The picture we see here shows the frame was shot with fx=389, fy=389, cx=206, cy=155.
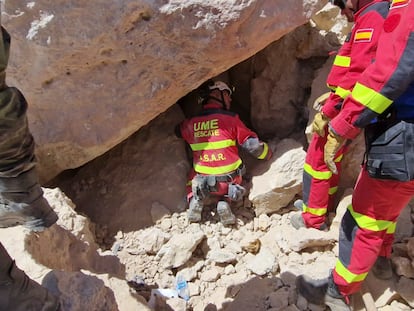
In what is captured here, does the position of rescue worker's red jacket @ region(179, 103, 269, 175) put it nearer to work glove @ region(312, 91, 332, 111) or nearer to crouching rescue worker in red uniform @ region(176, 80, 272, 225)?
crouching rescue worker in red uniform @ region(176, 80, 272, 225)

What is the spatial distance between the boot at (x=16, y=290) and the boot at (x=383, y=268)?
2.00m

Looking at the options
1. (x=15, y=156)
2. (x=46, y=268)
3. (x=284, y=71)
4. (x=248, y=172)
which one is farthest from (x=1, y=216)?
(x=284, y=71)

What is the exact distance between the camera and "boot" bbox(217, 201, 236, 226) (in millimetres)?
A: 3195

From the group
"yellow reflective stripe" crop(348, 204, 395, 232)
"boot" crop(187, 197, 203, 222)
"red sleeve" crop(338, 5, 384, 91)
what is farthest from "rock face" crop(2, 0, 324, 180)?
"yellow reflective stripe" crop(348, 204, 395, 232)

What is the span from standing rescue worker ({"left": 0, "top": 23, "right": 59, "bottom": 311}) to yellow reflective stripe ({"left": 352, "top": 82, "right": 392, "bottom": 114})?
1.47 meters

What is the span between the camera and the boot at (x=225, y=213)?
3.20 meters

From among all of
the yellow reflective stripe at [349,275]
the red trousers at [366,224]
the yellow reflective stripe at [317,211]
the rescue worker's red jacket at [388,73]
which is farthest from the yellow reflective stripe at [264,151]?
the rescue worker's red jacket at [388,73]

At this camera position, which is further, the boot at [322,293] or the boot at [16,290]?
the boot at [322,293]

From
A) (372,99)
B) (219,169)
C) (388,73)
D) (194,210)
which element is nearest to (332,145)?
(372,99)

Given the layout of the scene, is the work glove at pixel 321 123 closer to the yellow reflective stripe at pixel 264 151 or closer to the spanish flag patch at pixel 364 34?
the spanish flag patch at pixel 364 34

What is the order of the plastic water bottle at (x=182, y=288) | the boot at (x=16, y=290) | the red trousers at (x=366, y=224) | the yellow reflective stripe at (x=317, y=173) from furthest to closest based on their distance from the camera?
the yellow reflective stripe at (x=317, y=173)
the plastic water bottle at (x=182, y=288)
the red trousers at (x=366, y=224)
the boot at (x=16, y=290)

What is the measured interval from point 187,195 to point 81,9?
1699 millimetres

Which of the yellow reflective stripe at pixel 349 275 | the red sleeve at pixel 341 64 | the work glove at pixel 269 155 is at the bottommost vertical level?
the yellow reflective stripe at pixel 349 275

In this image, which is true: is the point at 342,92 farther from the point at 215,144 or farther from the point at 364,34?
the point at 215,144
